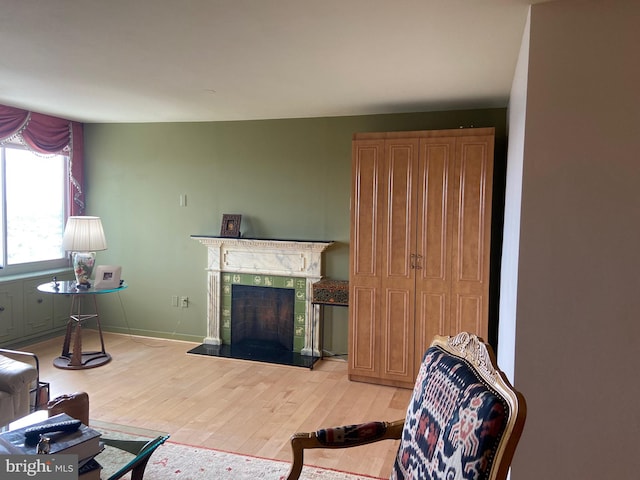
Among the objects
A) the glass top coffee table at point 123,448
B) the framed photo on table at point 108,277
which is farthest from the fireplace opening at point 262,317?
the glass top coffee table at point 123,448

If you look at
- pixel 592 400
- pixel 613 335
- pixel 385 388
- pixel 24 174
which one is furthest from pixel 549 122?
pixel 24 174

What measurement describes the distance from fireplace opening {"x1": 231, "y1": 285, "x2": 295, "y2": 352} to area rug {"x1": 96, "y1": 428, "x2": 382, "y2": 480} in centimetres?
216

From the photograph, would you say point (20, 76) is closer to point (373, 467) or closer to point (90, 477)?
point (90, 477)

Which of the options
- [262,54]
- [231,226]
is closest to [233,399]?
[231,226]

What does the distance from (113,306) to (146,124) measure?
2124mm

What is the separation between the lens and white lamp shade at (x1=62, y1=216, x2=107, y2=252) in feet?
14.8

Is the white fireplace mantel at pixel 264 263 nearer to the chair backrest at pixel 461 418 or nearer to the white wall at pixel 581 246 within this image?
the white wall at pixel 581 246

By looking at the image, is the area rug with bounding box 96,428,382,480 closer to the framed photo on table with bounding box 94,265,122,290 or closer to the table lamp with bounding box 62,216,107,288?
the framed photo on table with bounding box 94,265,122,290

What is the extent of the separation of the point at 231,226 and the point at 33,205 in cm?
216

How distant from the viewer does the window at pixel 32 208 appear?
498cm

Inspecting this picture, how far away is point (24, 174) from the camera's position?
5141 mm

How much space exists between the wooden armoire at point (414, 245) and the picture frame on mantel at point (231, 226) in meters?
1.42

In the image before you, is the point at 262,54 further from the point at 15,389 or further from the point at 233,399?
the point at 233,399

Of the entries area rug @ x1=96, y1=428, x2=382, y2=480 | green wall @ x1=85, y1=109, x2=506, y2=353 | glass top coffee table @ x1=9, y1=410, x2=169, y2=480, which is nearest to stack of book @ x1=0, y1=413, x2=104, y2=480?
glass top coffee table @ x1=9, y1=410, x2=169, y2=480
